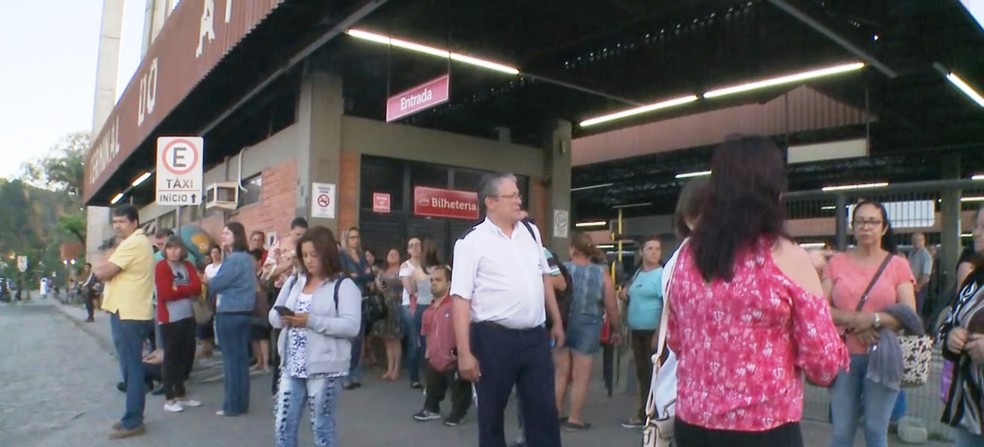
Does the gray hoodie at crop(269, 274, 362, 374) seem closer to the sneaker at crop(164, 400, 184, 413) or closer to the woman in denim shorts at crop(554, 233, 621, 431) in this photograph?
the woman in denim shorts at crop(554, 233, 621, 431)

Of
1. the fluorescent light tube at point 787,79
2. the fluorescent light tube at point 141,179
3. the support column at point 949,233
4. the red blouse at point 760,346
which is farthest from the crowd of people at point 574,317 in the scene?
the fluorescent light tube at point 141,179

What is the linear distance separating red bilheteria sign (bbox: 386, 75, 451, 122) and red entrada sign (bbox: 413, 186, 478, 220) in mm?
2716

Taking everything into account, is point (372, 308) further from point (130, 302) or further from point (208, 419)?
point (130, 302)

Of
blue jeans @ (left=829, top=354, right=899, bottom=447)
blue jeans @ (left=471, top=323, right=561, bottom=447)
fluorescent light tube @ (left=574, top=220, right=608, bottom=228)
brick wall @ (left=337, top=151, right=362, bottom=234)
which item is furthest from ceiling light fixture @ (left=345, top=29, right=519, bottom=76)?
fluorescent light tube @ (left=574, top=220, right=608, bottom=228)

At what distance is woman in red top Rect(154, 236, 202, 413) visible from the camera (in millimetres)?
8195

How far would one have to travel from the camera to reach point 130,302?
711 centimetres

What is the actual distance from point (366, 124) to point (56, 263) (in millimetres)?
69035

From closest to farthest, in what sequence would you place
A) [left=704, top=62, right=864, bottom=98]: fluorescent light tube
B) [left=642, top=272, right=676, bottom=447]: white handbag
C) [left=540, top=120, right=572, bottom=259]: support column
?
[left=642, top=272, right=676, bottom=447]: white handbag
[left=704, top=62, right=864, bottom=98]: fluorescent light tube
[left=540, top=120, right=572, bottom=259]: support column

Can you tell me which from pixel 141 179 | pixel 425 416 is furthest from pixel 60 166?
pixel 425 416

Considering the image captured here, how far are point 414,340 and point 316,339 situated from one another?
4.35 metres

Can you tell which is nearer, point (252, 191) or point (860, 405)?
point (860, 405)

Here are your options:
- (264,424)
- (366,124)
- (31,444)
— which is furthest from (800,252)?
(366,124)

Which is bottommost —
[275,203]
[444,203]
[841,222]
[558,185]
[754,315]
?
[754,315]

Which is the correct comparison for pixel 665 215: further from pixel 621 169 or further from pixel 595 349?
pixel 595 349
